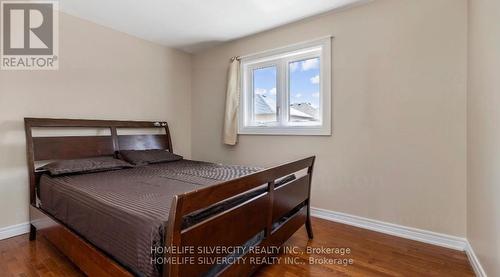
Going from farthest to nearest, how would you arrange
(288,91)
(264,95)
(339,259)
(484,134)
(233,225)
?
(264,95) → (288,91) → (339,259) → (484,134) → (233,225)

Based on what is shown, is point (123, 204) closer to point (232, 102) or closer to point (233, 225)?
point (233, 225)

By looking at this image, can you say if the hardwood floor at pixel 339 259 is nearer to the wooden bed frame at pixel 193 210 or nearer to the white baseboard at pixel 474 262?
the white baseboard at pixel 474 262

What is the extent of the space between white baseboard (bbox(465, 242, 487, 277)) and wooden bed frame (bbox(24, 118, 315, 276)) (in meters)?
1.21

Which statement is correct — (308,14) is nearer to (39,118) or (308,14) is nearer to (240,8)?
(240,8)

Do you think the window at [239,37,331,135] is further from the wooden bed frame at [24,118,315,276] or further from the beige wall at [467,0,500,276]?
the beige wall at [467,0,500,276]

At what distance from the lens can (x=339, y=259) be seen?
6.44 ft

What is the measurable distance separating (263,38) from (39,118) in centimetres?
276

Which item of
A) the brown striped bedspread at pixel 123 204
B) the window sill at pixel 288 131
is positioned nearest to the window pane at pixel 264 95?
the window sill at pixel 288 131

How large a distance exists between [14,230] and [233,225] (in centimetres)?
253

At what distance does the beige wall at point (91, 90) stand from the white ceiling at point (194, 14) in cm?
27

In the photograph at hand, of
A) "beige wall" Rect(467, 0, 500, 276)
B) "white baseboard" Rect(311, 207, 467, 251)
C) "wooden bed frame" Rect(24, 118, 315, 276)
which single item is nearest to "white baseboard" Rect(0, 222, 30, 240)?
"wooden bed frame" Rect(24, 118, 315, 276)

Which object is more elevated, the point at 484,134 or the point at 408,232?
the point at 484,134

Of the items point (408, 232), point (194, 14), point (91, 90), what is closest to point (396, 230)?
point (408, 232)

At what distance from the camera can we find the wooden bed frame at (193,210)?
3.56 ft
